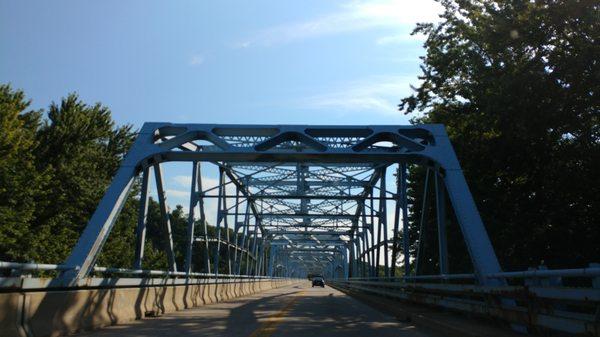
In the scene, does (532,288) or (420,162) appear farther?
(420,162)

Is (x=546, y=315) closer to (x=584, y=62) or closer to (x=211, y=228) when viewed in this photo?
(x=584, y=62)

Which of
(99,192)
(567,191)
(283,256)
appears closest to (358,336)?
(567,191)

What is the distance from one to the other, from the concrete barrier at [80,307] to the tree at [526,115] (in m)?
9.78

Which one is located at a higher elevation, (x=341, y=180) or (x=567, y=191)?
(x=341, y=180)

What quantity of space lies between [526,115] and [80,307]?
1078cm

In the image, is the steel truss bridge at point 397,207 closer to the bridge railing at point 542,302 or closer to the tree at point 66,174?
the bridge railing at point 542,302

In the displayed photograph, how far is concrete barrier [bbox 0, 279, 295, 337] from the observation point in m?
7.55

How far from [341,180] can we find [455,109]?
55.7ft

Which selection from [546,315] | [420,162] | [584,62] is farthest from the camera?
[420,162]

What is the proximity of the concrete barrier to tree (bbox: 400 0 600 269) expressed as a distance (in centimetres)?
978

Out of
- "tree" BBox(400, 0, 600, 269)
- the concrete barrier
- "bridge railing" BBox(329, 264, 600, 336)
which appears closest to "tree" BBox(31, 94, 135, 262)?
the concrete barrier

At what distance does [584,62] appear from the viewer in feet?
41.2

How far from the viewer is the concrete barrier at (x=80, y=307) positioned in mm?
7551

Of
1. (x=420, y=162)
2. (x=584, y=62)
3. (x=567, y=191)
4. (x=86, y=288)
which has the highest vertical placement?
(x=584, y=62)
